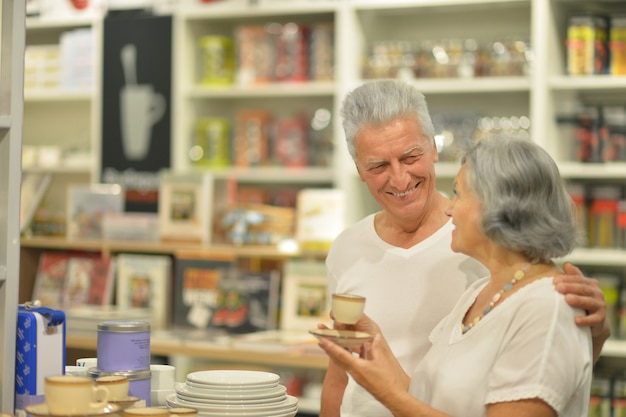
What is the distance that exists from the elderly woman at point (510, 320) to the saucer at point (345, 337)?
0.02 metres

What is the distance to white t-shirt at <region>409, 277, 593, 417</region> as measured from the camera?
1.93 m

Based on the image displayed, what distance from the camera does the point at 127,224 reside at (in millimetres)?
5469

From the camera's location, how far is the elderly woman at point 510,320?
1.94m

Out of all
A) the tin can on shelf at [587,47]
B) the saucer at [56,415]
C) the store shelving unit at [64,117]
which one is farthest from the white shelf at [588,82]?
the saucer at [56,415]

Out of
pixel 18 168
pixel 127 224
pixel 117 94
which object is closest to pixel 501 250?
pixel 18 168

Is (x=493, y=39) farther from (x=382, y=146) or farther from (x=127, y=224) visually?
(x=382, y=146)

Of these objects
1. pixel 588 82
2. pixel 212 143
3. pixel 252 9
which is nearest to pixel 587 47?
pixel 588 82

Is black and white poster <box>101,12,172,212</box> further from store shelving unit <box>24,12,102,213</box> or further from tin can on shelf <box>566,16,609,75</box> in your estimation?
tin can on shelf <box>566,16,609,75</box>

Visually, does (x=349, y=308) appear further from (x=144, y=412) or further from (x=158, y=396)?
(x=158, y=396)

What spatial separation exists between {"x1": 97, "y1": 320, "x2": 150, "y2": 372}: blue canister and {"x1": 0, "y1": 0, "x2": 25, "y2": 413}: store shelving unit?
242 millimetres

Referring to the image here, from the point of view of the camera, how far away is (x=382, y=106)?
8.13ft

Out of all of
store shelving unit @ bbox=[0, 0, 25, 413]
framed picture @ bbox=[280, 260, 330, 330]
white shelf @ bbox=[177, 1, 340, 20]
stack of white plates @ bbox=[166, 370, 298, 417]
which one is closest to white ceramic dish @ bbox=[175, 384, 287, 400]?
stack of white plates @ bbox=[166, 370, 298, 417]

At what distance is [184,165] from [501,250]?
3.71m

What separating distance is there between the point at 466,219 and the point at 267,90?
338 cm
